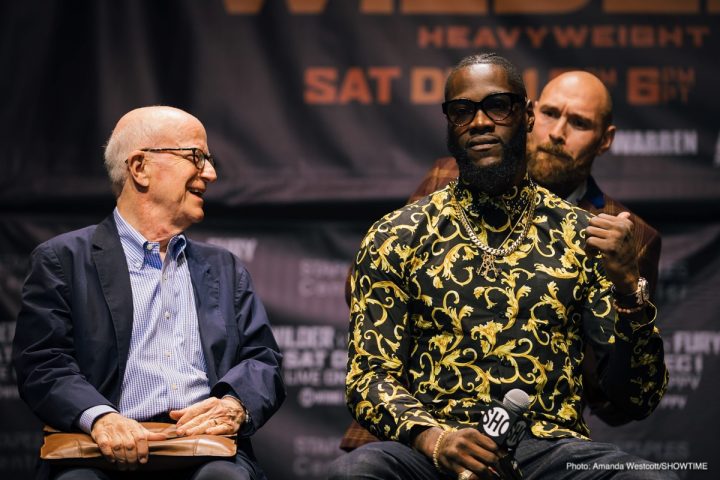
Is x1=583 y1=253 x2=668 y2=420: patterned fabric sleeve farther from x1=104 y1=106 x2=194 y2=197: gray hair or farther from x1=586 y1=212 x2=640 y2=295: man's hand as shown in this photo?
x1=104 y1=106 x2=194 y2=197: gray hair

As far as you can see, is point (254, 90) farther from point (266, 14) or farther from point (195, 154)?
point (195, 154)

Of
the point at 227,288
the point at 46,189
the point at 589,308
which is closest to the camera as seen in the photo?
the point at 589,308

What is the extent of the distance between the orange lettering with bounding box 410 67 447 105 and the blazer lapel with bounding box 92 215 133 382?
1.84 m

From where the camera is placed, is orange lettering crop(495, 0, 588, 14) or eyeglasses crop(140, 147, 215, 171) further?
orange lettering crop(495, 0, 588, 14)

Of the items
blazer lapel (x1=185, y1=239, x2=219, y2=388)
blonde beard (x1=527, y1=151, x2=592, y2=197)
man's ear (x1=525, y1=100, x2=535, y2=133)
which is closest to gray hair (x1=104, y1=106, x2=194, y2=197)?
blazer lapel (x1=185, y1=239, x2=219, y2=388)

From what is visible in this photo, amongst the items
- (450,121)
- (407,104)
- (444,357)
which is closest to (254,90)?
(407,104)

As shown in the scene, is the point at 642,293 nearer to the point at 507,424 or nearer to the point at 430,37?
the point at 507,424

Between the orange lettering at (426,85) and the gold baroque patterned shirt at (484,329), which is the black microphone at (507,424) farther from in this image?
the orange lettering at (426,85)

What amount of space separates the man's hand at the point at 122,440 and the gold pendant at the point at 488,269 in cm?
107

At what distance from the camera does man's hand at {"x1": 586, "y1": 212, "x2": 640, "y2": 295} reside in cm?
316

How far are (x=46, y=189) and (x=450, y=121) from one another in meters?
2.37

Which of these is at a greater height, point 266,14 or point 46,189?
point 266,14

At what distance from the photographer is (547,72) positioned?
204 inches

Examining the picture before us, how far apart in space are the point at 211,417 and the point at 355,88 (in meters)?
2.09
